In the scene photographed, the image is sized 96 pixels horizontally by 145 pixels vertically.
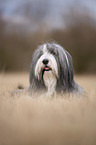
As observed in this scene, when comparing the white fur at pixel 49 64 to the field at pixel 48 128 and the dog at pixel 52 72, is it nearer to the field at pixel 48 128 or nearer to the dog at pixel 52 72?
the dog at pixel 52 72


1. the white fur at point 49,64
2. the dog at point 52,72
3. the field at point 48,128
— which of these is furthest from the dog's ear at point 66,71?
the field at point 48,128

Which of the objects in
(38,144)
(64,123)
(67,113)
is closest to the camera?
(38,144)

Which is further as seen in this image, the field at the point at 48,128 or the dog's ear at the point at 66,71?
the dog's ear at the point at 66,71

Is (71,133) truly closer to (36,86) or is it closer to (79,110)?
(79,110)

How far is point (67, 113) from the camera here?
1.53m

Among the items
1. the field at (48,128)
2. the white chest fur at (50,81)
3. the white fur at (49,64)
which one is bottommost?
the field at (48,128)

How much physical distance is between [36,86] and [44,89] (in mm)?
134

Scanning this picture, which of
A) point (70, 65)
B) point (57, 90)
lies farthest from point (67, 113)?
point (70, 65)

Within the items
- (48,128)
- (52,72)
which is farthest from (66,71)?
(48,128)

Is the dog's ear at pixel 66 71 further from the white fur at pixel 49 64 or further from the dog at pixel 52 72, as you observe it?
the white fur at pixel 49 64

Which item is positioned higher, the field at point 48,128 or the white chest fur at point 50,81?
the white chest fur at point 50,81

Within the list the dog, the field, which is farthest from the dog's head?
the field

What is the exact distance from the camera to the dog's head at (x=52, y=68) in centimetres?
254

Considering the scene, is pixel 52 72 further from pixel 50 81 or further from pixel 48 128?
pixel 48 128
